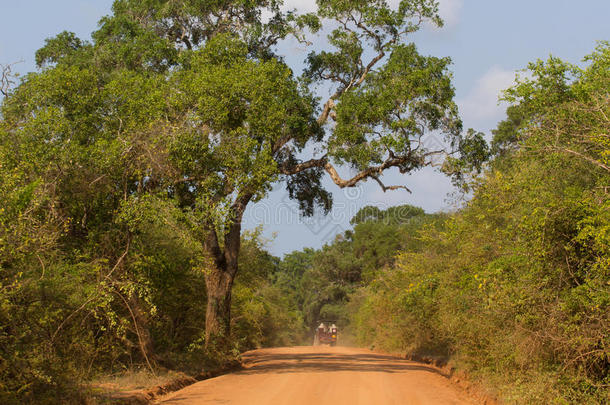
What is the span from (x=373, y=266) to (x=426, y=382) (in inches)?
1844

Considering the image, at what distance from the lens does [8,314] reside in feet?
26.9

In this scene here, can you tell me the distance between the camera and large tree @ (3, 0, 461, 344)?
1531 cm

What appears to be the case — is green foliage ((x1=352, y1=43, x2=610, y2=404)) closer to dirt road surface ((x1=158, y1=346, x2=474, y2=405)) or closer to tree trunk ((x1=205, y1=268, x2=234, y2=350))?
dirt road surface ((x1=158, y1=346, x2=474, y2=405))

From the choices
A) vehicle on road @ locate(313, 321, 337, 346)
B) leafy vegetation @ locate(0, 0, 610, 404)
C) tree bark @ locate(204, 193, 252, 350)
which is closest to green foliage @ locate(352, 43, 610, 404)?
leafy vegetation @ locate(0, 0, 610, 404)

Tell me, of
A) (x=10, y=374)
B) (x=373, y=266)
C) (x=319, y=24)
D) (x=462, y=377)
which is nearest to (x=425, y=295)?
(x=462, y=377)

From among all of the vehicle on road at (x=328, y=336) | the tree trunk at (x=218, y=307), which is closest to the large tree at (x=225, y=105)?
the tree trunk at (x=218, y=307)

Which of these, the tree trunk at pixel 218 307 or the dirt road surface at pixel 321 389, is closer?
the dirt road surface at pixel 321 389

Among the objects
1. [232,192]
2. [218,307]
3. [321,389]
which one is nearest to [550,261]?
[321,389]

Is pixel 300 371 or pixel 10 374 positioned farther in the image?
pixel 300 371

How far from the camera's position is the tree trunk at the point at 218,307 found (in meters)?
19.0

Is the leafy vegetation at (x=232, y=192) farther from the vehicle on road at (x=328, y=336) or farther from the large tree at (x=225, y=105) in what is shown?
the vehicle on road at (x=328, y=336)

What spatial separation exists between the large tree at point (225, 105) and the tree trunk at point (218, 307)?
3 centimetres

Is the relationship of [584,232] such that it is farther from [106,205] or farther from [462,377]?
[106,205]

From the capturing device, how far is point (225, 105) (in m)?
17.0
